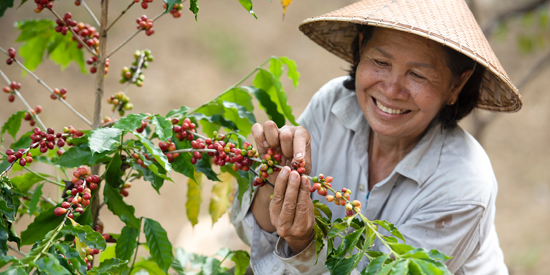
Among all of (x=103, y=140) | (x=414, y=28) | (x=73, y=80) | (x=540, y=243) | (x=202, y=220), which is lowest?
(x=540, y=243)

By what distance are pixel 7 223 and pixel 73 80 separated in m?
5.81

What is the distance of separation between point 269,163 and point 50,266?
0.60m

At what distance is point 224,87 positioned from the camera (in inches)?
268

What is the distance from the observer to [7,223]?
3.62 ft

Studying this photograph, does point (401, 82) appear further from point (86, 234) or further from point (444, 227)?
point (86, 234)

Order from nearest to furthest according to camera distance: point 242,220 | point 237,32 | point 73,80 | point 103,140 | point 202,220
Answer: point 103,140 < point 242,220 < point 202,220 < point 73,80 < point 237,32

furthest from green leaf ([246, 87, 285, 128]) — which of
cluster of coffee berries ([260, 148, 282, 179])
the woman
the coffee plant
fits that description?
cluster of coffee berries ([260, 148, 282, 179])

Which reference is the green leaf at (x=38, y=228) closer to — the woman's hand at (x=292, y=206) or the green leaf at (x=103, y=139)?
the green leaf at (x=103, y=139)

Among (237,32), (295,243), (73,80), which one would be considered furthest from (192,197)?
(237,32)

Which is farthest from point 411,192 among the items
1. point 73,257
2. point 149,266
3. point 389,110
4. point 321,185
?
point 73,257

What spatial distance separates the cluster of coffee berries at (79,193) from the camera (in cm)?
115

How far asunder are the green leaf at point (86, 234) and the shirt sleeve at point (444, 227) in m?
0.95

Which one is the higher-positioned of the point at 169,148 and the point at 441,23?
the point at 441,23

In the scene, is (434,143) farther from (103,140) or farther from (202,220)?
(202,220)
